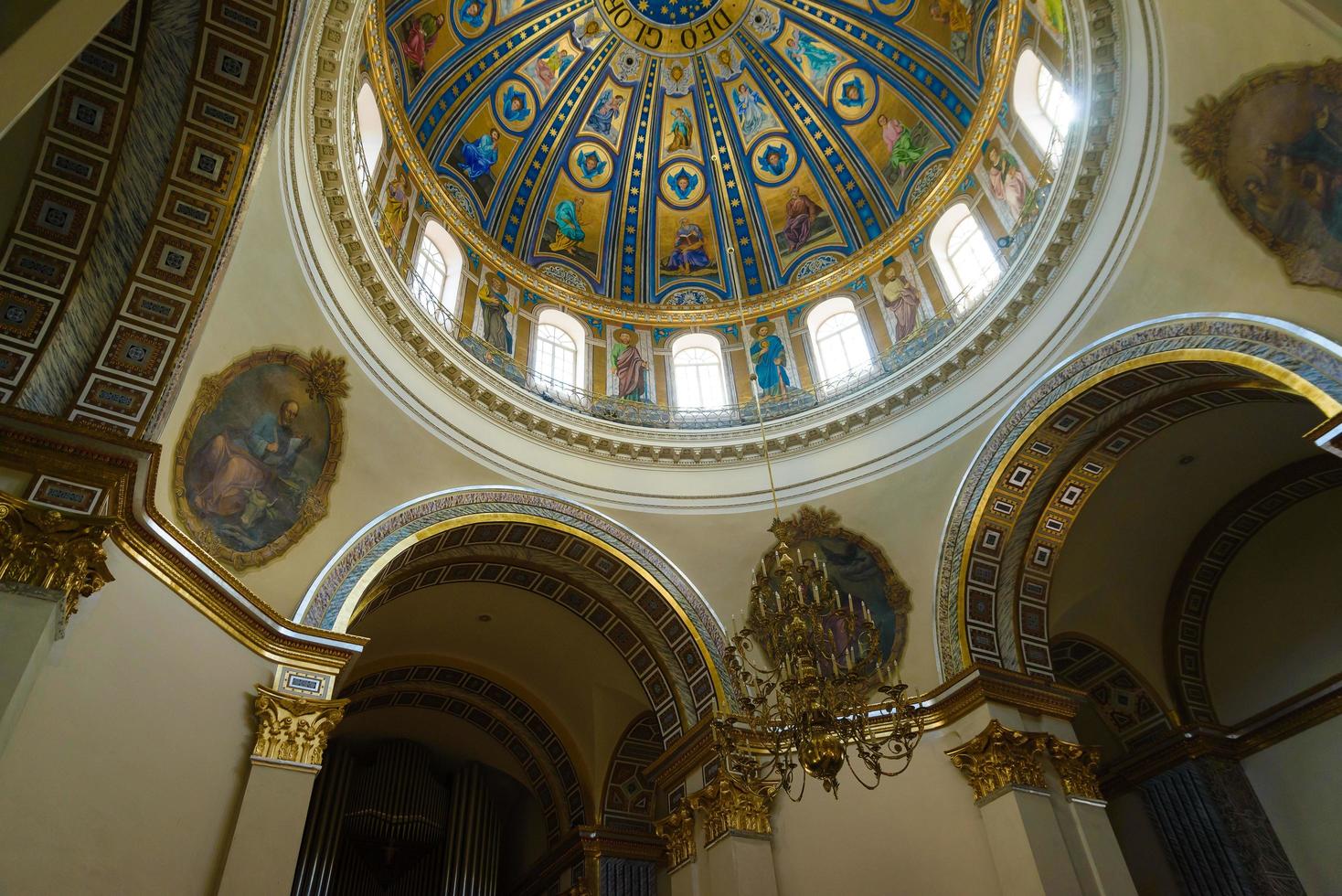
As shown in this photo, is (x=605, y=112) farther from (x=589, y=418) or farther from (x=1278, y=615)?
(x=1278, y=615)

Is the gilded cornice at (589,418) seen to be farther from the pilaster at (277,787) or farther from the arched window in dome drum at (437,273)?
the pilaster at (277,787)

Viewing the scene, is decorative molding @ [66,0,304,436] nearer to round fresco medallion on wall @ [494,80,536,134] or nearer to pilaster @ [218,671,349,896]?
pilaster @ [218,671,349,896]

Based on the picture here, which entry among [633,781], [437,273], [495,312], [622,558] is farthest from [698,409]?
[633,781]

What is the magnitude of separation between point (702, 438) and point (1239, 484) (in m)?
8.22

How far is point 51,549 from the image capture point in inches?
278

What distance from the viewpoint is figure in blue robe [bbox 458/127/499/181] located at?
17188 mm

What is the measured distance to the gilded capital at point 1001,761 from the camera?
37.5 ft

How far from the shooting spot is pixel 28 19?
421 cm

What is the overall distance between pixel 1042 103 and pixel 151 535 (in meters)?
13.1

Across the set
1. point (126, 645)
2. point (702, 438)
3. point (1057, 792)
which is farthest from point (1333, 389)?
point (126, 645)

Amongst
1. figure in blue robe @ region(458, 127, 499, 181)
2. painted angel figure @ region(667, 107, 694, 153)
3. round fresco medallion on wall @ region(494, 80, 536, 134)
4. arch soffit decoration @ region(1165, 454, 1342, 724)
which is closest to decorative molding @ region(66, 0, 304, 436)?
figure in blue robe @ region(458, 127, 499, 181)

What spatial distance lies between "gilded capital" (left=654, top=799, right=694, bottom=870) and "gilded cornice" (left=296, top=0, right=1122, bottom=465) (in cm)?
524

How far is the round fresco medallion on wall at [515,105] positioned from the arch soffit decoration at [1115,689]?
43.6 ft

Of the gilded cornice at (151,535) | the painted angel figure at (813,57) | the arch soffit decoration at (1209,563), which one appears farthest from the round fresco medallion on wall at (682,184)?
the gilded cornice at (151,535)
